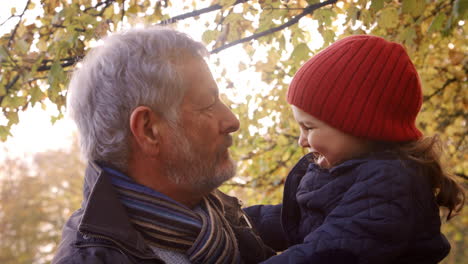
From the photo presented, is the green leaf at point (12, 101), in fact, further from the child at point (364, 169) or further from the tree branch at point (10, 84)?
the child at point (364, 169)

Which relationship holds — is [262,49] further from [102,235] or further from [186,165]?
[102,235]

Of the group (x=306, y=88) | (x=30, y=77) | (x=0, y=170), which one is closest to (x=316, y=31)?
(x=306, y=88)

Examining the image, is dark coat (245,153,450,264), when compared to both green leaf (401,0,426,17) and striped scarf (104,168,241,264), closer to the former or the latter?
striped scarf (104,168,241,264)

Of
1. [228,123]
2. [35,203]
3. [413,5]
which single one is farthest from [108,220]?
[35,203]

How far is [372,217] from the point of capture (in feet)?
5.11

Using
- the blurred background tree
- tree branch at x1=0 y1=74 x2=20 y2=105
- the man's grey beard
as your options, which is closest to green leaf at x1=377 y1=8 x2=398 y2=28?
the blurred background tree

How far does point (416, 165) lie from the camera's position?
1.75m

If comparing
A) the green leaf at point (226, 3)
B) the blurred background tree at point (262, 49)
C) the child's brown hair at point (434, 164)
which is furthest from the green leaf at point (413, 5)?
the green leaf at point (226, 3)

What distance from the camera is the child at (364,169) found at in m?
1.56

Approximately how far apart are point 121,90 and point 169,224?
560 mm

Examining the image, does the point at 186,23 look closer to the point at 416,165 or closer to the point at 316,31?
the point at 316,31

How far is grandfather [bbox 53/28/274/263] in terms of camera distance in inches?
69.5

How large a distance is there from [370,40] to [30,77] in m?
2.26

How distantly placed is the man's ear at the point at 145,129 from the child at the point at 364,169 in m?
0.61
